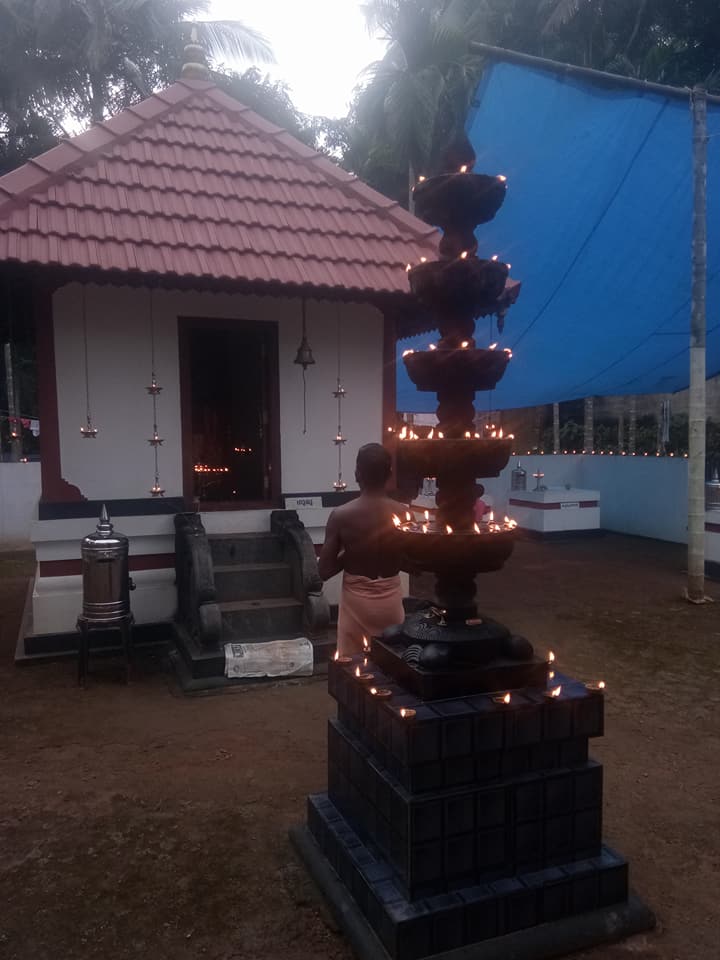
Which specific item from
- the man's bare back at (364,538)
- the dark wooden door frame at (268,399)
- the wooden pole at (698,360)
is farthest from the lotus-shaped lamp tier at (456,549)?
the wooden pole at (698,360)

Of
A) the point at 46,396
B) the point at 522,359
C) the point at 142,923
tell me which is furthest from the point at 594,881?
the point at 522,359

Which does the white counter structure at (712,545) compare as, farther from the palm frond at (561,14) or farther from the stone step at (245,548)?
the palm frond at (561,14)

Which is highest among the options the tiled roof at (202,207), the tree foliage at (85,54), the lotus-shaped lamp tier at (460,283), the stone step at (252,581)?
the tree foliage at (85,54)

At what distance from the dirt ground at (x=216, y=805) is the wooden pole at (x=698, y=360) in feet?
6.42

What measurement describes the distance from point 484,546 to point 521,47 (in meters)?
25.4

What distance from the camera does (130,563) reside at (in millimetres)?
7004

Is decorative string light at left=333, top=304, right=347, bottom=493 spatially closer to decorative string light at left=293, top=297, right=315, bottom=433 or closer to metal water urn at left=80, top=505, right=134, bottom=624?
decorative string light at left=293, top=297, right=315, bottom=433

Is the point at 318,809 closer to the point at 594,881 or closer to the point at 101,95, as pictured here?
the point at 594,881

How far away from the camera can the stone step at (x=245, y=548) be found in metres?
7.03

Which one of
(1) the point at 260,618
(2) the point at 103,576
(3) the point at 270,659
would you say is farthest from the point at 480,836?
(2) the point at 103,576

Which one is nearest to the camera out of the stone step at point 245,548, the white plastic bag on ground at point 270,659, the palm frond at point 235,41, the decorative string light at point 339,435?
the white plastic bag on ground at point 270,659

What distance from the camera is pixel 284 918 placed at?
3.22m

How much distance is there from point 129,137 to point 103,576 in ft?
14.8

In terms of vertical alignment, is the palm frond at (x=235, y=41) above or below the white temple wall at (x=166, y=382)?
above
